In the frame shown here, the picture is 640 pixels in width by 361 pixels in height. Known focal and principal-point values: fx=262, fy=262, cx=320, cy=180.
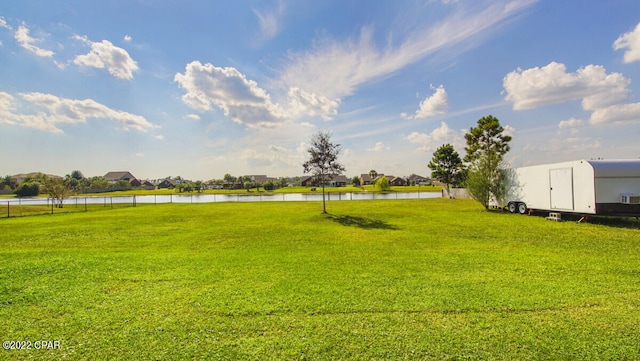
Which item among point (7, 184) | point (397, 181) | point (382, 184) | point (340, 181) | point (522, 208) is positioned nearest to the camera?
point (522, 208)

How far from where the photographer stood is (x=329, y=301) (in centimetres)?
480

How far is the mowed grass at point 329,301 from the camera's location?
3.48 metres

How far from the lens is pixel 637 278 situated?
234 inches

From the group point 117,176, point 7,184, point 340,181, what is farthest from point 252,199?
point 117,176

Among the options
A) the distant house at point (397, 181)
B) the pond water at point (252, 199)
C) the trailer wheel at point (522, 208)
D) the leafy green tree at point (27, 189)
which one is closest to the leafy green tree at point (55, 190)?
the pond water at point (252, 199)

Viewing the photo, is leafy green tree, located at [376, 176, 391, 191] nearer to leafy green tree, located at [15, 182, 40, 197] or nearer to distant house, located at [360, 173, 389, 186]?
distant house, located at [360, 173, 389, 186]

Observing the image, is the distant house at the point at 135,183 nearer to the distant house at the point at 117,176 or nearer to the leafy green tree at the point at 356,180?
the distant house at the point at 117,176

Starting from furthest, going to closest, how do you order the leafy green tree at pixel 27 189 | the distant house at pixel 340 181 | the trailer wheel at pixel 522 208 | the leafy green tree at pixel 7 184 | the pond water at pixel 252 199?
the distant house at pixel 340 181 → the leafy green tree at pixel 7 184 → the leafy green tree at pixel 27 189 → the pond water at pixel 252 199 → the trailer wheel at pixel 522 208

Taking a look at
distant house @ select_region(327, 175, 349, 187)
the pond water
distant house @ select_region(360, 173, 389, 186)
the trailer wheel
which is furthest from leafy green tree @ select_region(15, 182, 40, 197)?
distant house @ select_region(360, 173, 389, 186)

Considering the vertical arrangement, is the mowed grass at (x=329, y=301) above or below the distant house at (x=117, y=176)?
below

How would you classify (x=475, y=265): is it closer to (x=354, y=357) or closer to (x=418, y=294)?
(x=418, y=294)

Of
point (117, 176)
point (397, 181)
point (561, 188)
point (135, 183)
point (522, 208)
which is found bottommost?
Result: point (522, 208)

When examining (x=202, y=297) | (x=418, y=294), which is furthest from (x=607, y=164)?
(x=202, y=297)

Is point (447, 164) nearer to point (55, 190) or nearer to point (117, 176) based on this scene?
point (55, 190)
